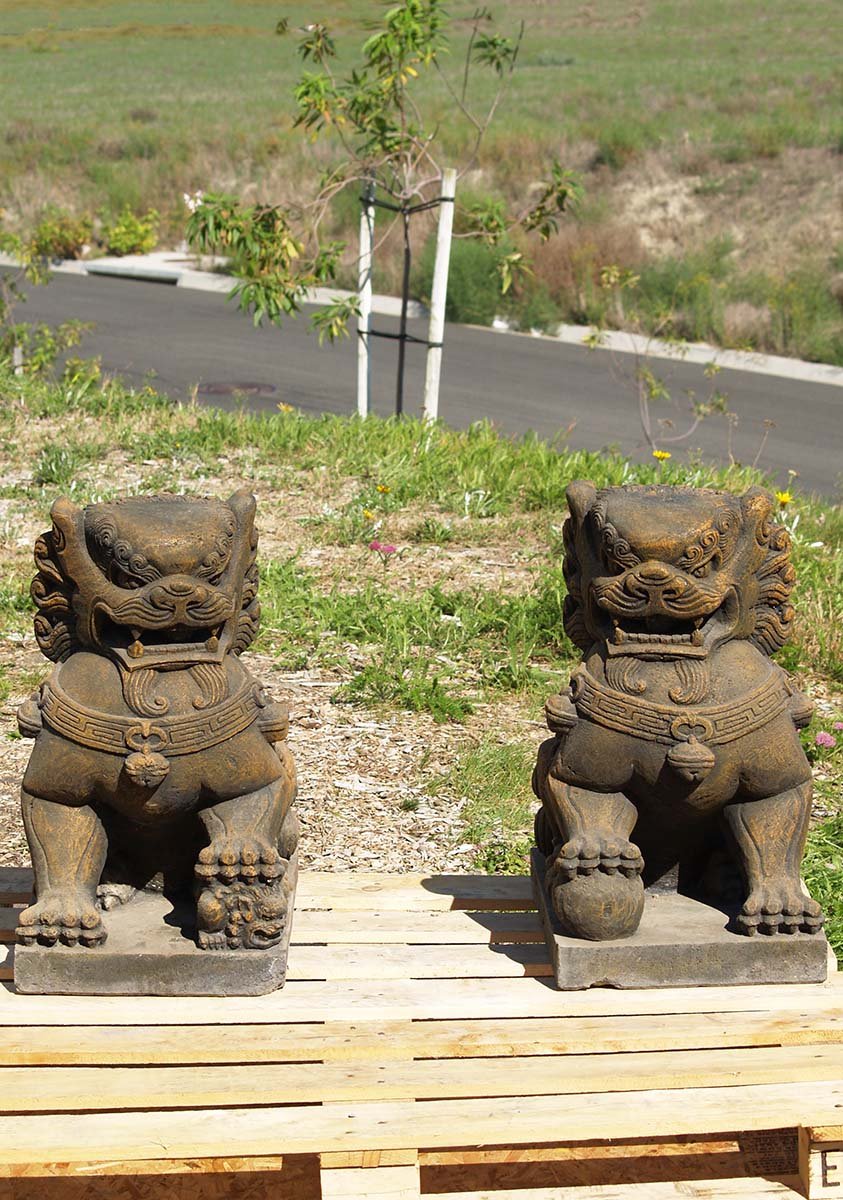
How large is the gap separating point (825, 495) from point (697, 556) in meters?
6.84

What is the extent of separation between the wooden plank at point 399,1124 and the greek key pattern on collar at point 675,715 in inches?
27.1

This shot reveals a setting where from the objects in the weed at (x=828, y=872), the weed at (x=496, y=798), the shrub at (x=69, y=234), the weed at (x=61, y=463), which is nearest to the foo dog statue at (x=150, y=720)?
the weed at (x=496, y=798)

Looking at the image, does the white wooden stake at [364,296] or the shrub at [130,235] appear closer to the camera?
the white wooden stake at [364,296]

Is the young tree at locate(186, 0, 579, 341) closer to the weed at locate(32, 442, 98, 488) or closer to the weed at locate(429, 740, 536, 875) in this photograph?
the weed at locate(32, 442, 98, 488)

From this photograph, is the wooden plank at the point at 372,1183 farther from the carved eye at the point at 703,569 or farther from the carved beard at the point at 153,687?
the carved eye at the point at 703,569

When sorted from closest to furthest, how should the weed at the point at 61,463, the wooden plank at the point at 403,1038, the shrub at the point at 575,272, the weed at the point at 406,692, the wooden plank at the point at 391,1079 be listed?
the wooden plank at the point at 391,1079 → the wooden plank at the point at 403,1038 → the weed at the point at 406,692 → the weed at the point at 61,463 → the shrub at the point at 575,272

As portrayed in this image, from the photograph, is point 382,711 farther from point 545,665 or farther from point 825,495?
point 825,495

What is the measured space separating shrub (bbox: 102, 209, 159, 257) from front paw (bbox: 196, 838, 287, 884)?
1765 cm

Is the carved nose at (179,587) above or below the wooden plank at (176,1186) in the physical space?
above

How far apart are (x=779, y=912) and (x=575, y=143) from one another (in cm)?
2064

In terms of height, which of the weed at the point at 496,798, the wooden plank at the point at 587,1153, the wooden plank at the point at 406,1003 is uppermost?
the wooden plank at the point at 406,1003

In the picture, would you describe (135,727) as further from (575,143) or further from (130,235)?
(575,143)

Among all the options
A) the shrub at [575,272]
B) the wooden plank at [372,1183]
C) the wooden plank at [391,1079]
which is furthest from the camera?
the shrub at [575,272]

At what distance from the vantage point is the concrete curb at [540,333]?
14.0m
